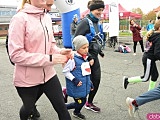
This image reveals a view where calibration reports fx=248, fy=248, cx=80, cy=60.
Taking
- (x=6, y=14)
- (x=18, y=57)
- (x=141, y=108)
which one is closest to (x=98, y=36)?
(x=141, y=108)

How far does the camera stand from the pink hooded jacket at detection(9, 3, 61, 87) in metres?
2.29

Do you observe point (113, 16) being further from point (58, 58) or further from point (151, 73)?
point (58, 58)

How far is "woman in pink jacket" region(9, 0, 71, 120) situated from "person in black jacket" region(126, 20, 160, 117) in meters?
1.32

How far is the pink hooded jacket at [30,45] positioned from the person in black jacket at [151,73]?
5.02ft

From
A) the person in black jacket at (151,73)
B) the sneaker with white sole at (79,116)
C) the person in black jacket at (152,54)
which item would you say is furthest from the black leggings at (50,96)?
the person in black jacket at (152,54)

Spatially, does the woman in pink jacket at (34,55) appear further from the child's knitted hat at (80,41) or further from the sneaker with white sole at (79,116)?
the sneaker with white sole at (79,116)

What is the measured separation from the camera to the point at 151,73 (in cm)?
464

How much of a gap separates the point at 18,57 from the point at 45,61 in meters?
0.25

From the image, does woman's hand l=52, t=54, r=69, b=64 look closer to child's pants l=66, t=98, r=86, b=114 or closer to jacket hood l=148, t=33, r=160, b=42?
child's pants l=66, t=98, r=86, b=114

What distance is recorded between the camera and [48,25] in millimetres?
2562

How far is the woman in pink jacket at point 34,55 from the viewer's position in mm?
2289

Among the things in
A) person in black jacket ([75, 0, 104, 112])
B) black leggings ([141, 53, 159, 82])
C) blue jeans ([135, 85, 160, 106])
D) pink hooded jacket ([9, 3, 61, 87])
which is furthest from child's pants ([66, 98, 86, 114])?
black leggings ([141, 53, 159, 82])

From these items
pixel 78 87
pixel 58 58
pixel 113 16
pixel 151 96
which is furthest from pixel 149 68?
pixel 113 16

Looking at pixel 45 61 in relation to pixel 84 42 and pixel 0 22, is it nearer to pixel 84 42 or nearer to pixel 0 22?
pixel 84 42
